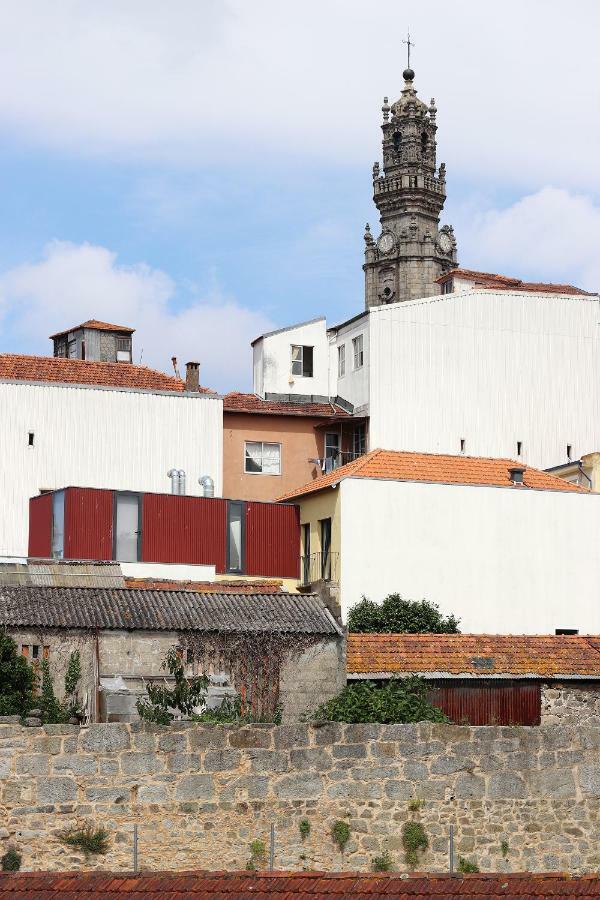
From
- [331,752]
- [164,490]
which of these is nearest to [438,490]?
[164,490]

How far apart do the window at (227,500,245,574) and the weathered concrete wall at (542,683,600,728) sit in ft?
32.8

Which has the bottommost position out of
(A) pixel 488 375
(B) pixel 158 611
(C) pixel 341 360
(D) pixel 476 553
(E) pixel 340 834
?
(E) pixel 340 834

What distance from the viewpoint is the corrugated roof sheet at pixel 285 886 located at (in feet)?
44.5

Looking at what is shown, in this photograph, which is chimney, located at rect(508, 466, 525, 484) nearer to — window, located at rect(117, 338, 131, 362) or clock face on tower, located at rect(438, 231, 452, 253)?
window, located at rect(117, 338, 131, 362)

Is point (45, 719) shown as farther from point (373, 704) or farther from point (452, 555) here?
point (452, 555)

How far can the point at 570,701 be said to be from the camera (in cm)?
3105

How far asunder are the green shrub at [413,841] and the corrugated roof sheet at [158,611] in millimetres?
11292

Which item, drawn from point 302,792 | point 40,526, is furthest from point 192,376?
point 302,792

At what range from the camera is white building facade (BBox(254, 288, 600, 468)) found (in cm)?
4828

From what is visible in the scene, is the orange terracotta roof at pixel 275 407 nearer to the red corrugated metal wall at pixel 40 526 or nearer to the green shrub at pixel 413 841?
the red corrugated metal wall at pixel 40 526

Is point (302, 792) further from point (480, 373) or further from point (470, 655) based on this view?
point (480, 373)

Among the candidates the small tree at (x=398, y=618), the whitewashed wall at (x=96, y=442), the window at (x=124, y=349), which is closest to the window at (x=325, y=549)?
the small tree at (x=398, y=618)

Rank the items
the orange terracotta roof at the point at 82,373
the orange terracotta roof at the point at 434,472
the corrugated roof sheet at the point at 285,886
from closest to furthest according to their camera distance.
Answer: the corrugated roof sheet at the point at 285,886 → the orange terracotta roof at the point at 434,472 → the orange terracotta roof at the point at 82,373

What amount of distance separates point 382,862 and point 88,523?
20.0 meters
